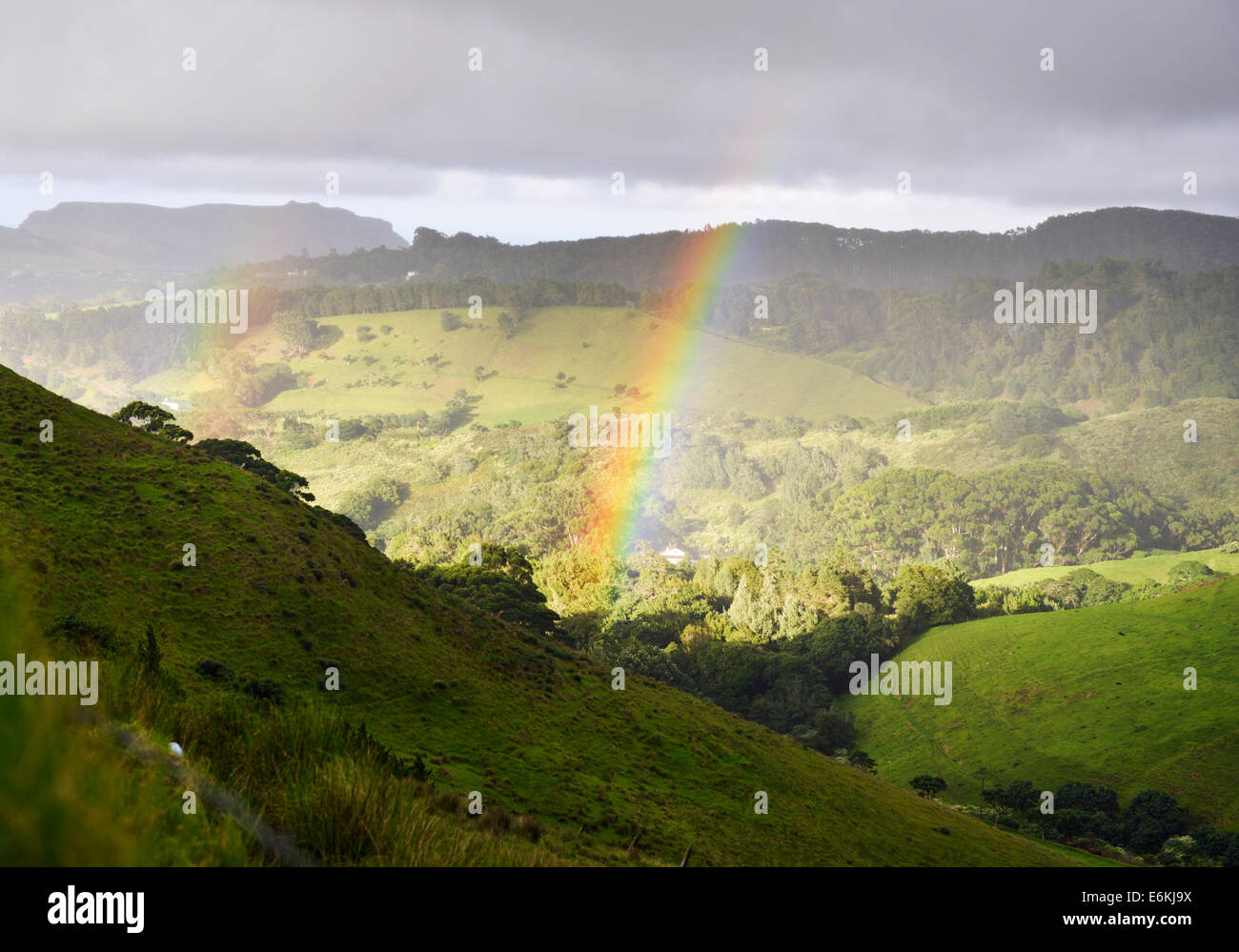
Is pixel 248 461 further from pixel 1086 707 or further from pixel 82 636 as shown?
pixel 1086 707

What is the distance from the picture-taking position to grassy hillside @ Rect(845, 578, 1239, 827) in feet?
156

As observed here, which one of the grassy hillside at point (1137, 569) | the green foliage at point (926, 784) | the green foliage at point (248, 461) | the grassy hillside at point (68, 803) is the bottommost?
the green foliage at point (926, 784)

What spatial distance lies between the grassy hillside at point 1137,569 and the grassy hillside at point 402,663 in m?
83.2

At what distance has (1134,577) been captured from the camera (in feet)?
344

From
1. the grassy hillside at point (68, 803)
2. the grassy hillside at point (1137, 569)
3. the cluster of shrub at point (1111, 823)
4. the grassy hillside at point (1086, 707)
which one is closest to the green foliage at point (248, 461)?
the cluster of shrub at point (1111, 823)

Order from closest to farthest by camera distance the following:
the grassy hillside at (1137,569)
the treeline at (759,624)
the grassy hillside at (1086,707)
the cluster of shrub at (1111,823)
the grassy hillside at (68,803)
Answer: the grassy hillside at (68,803) < the cluster of shrub at (1111,823) < the grassy hillside at (1086,707) < the treeline at (759,624) < the grassy hillside at (1137,569)

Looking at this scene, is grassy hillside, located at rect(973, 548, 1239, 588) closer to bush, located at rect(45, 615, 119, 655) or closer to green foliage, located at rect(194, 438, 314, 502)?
green foliage, located at rect(194, 438, 314, 502)

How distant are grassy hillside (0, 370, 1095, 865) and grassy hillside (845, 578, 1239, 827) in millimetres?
17657

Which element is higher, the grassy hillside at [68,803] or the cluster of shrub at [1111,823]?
the grassy hillside at [68,803]

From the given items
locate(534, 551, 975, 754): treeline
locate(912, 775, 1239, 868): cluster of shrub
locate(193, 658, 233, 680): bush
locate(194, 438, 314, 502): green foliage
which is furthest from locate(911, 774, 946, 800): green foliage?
locate(193, 658, 233, 680): bush

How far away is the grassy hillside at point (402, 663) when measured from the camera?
20.2 metres

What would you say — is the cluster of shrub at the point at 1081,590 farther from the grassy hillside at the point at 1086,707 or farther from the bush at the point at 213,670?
the bush at the point at 213,670
